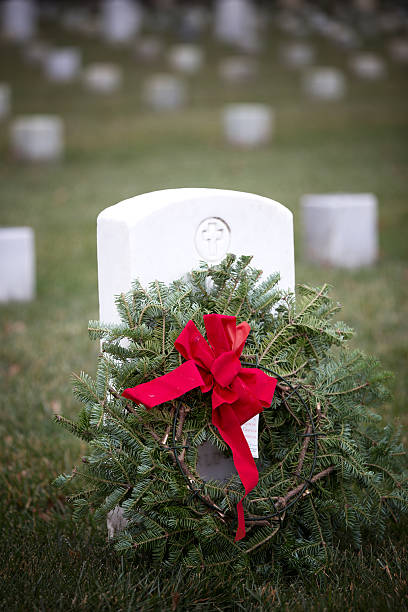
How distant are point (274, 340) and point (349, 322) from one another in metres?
2.91

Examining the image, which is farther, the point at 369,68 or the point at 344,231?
the point at 369,68

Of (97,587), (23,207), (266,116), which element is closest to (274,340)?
(97,587)

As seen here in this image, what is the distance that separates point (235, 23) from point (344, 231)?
17.6 metres

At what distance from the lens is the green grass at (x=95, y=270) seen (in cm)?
224

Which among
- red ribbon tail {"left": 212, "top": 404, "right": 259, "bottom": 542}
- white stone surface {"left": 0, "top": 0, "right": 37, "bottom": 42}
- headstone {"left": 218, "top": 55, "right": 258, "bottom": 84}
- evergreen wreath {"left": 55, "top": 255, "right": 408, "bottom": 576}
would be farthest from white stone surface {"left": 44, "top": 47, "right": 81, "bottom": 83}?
red ribbon tail {"left": 212, "top": 404, "right": 259, "bottom": 542}

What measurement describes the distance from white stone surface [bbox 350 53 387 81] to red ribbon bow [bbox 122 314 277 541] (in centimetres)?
1670

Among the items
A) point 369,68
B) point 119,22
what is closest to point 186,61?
point 369,68

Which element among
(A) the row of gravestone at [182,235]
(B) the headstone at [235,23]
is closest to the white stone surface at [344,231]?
(A) the row of gravestone at [182,235]

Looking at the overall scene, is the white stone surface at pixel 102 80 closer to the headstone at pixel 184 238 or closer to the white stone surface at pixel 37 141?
the white stone surface at pixel 37 141

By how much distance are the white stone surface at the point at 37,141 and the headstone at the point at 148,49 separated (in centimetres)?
886

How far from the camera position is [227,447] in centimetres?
238

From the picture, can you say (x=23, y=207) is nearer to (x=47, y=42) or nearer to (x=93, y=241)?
(x=93, y=241)

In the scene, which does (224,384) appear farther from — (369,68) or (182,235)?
(369,68)

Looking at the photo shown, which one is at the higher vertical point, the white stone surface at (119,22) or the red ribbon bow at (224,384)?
the white stone surface at (119,22)
